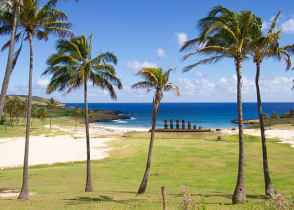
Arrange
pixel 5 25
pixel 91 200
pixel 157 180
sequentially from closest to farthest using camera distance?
pixel 91 200
pixel 5 25
pixel 157 180

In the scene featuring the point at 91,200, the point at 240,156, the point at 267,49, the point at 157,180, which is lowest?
the point at 157,180

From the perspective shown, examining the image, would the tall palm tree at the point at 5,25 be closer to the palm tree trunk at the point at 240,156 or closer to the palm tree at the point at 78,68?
the palm tree at the point at 78,68

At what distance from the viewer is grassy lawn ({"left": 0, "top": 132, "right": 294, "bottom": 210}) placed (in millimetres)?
14732

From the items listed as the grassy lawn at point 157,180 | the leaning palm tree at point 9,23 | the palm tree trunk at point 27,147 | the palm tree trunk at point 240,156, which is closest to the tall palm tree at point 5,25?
the leaning palm tree at point 9,23

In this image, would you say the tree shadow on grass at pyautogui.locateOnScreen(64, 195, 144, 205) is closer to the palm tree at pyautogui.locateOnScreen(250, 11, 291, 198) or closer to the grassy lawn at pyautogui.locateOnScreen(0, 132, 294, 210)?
the grassy lawn at pyautogui.locateOnScreen(0, 132, 294, 210)

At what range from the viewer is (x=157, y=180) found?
23312 millimetres

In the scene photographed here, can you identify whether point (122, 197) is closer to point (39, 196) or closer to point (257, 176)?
point (39, 196)

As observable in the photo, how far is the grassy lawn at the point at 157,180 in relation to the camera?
14.7 meters

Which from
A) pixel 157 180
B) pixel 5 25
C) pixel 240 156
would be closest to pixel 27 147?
pixel 5 25

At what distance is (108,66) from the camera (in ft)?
67.8

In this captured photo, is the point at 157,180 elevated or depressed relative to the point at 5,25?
depressed

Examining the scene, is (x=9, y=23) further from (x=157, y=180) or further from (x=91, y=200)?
(x=157, y=180)

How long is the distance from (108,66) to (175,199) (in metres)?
11.3

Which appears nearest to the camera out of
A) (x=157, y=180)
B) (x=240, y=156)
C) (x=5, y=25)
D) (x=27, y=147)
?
(x=240, y=156)
